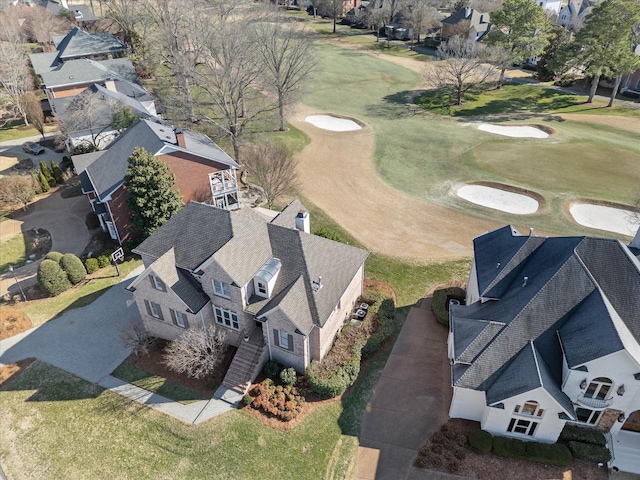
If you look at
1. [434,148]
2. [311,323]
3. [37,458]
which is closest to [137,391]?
[37,458]

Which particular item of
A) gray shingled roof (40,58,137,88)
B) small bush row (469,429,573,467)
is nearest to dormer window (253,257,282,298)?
small bush row (469,429,573,467)

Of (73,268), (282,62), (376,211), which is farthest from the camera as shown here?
(282,62)

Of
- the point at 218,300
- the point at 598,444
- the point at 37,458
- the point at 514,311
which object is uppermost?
the point at 514,311

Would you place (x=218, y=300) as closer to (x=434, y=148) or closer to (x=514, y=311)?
(x=514, y=311)

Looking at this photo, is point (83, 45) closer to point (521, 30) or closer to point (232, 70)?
point (232, 70)

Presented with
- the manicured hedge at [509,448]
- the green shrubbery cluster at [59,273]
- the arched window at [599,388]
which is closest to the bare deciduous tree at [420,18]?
the green shrubbery cluster at [59,273]

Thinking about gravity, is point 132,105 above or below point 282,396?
above

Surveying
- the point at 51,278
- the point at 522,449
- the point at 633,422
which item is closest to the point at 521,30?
the point at 633,422
